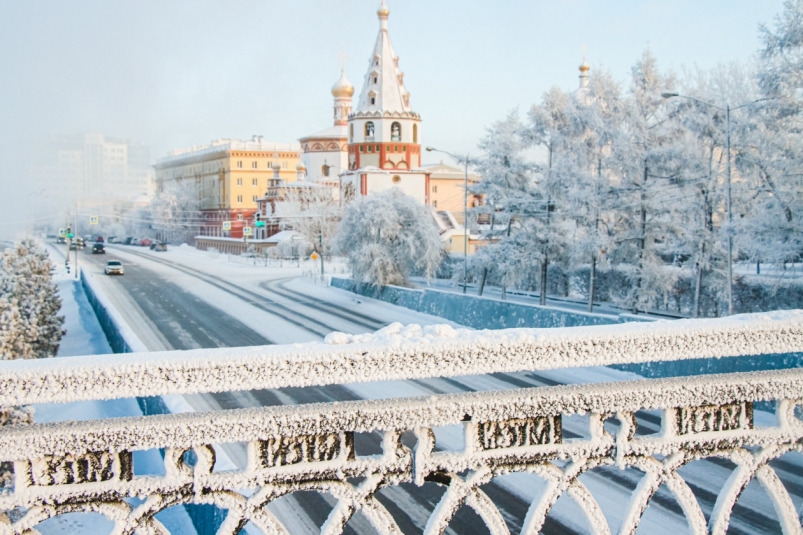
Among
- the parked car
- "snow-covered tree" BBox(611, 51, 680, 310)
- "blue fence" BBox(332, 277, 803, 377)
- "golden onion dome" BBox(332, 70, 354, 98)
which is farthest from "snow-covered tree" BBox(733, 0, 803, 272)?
"golden onion dome" BBox(332, 70, 354, 98)

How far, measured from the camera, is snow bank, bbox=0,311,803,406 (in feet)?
7.39

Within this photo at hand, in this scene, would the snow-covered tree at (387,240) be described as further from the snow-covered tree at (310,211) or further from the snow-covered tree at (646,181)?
the snow-covered tree at (310,211)

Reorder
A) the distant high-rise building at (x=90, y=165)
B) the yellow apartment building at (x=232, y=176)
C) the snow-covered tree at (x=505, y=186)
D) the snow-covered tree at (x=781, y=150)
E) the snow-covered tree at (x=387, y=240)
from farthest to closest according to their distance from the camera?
the yellow apartment building at (x=232, y=176)
the snow-covered tree at (x=387, y=240)
the snow-covered tree at (x=505, y=186)
the snow-covered tree at (x=781, y=150)
the distant high-rise building at (x=90, y=165)

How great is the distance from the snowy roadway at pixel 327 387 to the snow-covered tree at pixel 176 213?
39.8 metres

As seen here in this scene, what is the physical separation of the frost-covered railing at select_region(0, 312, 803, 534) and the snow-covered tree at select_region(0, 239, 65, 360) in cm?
1613

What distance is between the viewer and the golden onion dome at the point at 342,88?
99387mm

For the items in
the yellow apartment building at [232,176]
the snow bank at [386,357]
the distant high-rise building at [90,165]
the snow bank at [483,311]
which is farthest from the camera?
the yellow apartment building at [232,176]

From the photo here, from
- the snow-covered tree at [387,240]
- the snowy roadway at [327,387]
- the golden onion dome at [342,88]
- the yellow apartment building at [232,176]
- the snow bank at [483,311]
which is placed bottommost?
the snowy roadway at [327,387]

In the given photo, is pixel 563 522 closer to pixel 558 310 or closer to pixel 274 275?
pixel 558 310

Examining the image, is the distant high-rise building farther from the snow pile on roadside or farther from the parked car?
the parked car

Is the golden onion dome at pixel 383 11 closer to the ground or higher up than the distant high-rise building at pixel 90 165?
higher up

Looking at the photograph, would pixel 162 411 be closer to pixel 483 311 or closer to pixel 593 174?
pixel 483 311

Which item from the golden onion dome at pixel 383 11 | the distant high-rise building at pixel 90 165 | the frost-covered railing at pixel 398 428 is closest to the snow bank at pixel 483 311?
the distant high-rise building at pixel 90 165

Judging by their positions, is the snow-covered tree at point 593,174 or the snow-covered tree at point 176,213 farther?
the snow-covered tree at point 176,213
